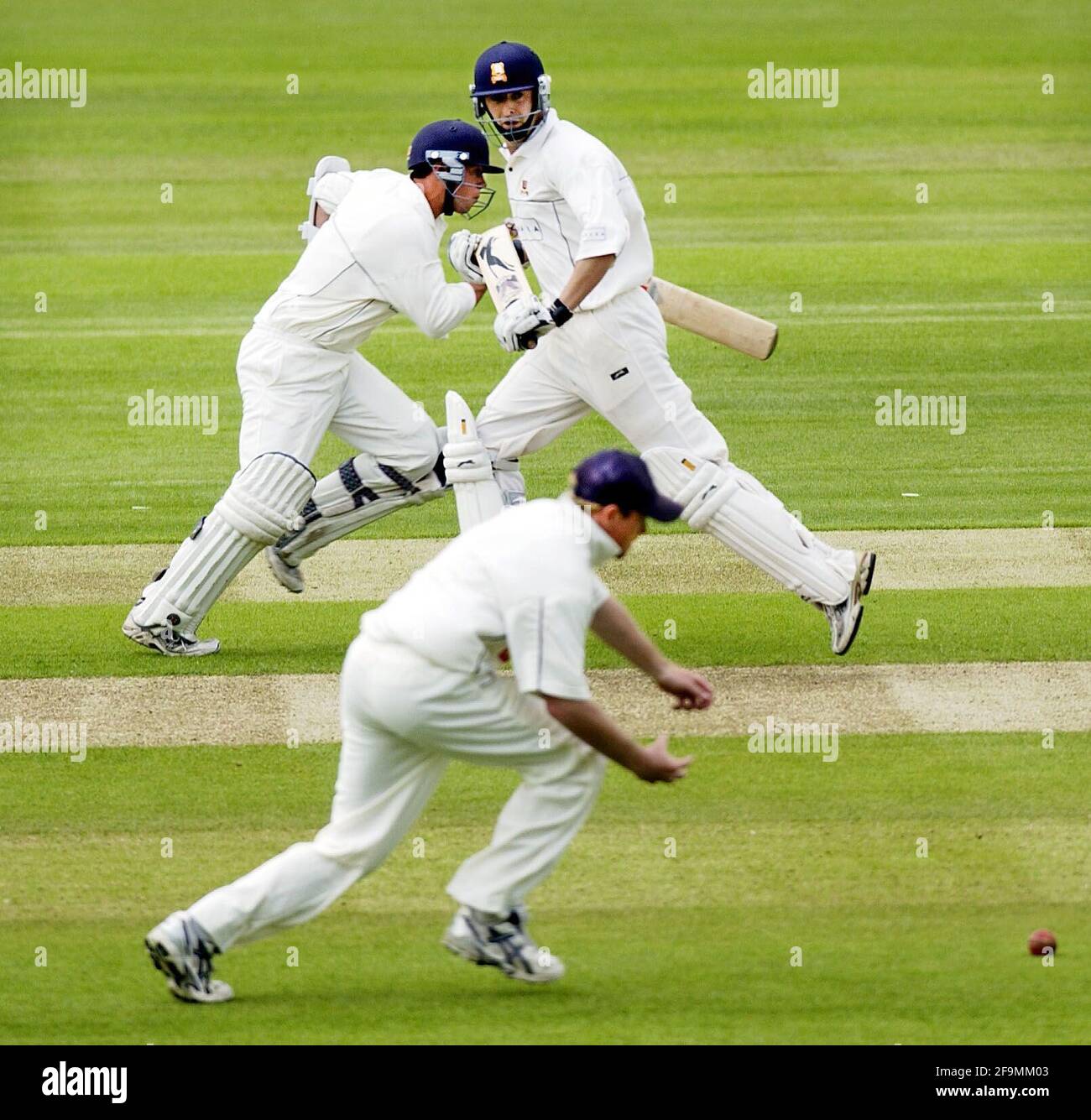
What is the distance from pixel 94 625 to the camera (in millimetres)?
10203

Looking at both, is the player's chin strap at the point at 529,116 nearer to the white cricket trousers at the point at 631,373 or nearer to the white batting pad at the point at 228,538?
the white cricket trousers at the point at 631,373

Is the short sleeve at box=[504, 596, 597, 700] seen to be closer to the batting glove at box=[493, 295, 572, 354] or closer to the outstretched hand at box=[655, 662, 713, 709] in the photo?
the outstretched hand at box=[655, 662, 713, 709]

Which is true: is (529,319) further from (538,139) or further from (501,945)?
(501,945)

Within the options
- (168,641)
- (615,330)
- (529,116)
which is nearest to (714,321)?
(615,330)

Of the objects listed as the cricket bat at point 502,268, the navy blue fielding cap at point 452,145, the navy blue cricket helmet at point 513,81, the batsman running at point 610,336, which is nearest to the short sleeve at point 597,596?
the batsman running at point 610,336

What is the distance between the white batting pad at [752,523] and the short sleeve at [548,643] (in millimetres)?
3301

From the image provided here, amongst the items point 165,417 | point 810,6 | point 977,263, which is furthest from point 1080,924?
point 810,6

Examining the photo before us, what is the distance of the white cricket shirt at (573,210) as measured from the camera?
8852 mm

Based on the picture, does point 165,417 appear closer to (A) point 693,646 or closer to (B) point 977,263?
(A) point 693,646

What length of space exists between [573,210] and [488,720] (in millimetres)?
3583

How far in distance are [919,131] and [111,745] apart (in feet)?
54.0

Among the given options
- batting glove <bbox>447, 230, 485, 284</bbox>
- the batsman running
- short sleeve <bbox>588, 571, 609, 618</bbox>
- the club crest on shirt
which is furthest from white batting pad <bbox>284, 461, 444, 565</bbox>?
short sleeve <bbox>588, 571, 609, 618</bbox>

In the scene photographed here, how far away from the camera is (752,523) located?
29.6 ft

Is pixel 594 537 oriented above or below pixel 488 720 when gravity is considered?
above
